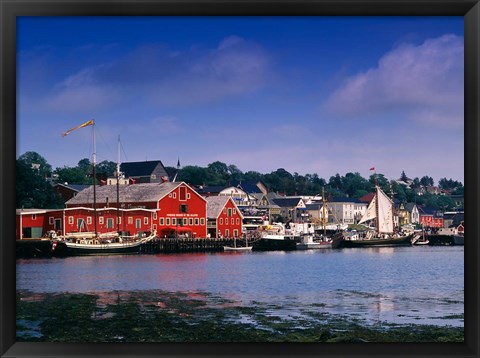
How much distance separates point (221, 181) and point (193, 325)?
52.9 feet

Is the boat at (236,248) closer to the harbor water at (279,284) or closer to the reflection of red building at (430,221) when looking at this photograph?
the harbor water at (279,284)

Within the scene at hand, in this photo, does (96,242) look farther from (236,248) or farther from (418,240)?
(418,240)

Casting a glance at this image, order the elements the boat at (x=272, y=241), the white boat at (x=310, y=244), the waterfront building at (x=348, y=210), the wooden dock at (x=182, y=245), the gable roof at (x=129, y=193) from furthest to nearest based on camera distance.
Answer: the waterfront building at (x=348, y=210) < the white boat at (x=310, y=244) < the boat at (x=272, y=241) < the wooden dock at (x=182, y=245) < the gable roof at (x=129, y=193)

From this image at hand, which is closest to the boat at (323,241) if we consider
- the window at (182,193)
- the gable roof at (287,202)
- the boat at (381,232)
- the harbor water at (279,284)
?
the boat at (381,232)

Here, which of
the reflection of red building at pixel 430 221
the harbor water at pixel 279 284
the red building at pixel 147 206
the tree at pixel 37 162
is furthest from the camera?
the reflection of red building at pixel 430 221

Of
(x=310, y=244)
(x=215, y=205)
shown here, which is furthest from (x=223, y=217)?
(x=310, y=244)

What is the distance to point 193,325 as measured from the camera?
612 centimetres

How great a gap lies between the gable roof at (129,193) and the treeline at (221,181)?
17.3 inches

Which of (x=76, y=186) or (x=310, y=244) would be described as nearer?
(x=76, y=186)

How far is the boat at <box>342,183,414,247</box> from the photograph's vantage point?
3085 cm

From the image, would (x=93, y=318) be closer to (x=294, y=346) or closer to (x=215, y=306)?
(x=215, y=306)

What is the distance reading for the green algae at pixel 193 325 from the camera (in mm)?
5406

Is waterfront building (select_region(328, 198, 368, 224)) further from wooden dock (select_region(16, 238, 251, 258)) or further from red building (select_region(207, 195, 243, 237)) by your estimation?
wooden dock (select_region(16, 238, 251, 258))
